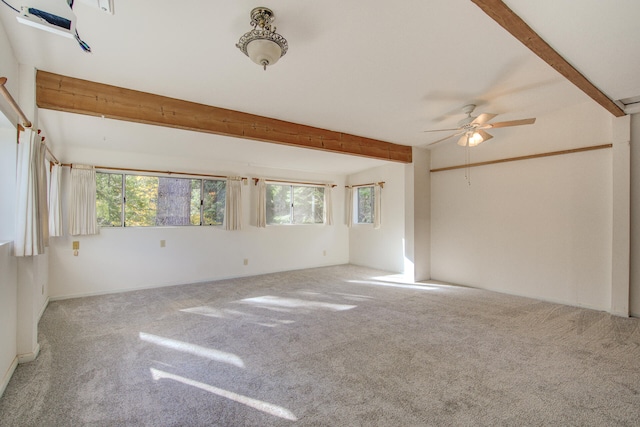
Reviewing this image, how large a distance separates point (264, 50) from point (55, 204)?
3.91 metres

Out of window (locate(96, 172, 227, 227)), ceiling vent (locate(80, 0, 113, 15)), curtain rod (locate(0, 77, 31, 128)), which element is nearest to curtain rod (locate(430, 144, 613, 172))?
window (locate(96, 172, 227, 227))

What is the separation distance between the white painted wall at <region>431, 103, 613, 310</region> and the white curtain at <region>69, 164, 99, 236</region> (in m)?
5.84

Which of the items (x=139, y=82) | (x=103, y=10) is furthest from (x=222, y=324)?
(x=103, y=10)

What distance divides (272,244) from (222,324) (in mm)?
2992

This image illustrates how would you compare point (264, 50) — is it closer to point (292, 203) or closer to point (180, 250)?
point (180, 250)

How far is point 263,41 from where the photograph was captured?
185 centimetres

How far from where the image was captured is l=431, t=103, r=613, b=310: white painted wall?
12.2 feet

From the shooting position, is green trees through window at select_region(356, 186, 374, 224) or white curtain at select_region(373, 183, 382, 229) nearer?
white curtain at select_region(373, 183, 382, 229)

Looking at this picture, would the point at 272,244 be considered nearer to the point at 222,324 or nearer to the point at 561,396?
the point at 222,324

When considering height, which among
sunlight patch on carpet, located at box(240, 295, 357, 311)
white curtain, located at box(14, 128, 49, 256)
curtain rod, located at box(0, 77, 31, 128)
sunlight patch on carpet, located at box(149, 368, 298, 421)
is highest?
curtain rod, located at box(0, 77, 31, 128)

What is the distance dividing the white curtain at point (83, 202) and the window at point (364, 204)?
5249 millimetres

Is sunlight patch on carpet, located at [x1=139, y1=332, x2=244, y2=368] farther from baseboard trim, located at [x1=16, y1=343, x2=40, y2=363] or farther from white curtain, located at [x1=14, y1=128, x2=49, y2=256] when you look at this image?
white curtain, located at [x1=14, y1=128, x2=49, y2=256]

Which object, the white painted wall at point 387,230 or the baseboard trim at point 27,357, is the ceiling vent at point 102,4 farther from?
the white painted wall at point 387,230

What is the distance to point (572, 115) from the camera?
3.90 metres
